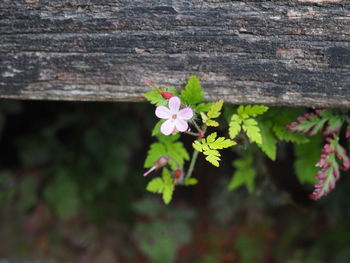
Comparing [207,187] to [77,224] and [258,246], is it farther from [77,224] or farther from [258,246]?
[77,224]

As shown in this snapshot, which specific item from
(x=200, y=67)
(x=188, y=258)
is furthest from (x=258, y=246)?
(x=200, y=67)

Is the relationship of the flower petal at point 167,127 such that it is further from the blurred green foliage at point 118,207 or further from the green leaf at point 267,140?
the blurred green foliage at point 118,207

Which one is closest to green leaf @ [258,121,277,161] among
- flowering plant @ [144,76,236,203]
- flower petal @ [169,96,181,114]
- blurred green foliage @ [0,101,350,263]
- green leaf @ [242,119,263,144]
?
green leaf @ [242,119,263,144]

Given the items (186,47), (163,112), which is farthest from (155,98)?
(186,47)

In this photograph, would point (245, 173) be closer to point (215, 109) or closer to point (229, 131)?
point (229, 131)

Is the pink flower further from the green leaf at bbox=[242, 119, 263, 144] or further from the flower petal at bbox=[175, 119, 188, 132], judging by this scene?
the green leaf at bbox=[242, 119, 263, 144]

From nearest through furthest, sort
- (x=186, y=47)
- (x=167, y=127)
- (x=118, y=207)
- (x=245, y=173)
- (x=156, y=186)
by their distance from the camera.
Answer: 1. (x=167, y=127)
2. (x=186, y=47)
3. (x=156, y=186)
4. (x=245, y=173)
5. (x=118, y=207)
